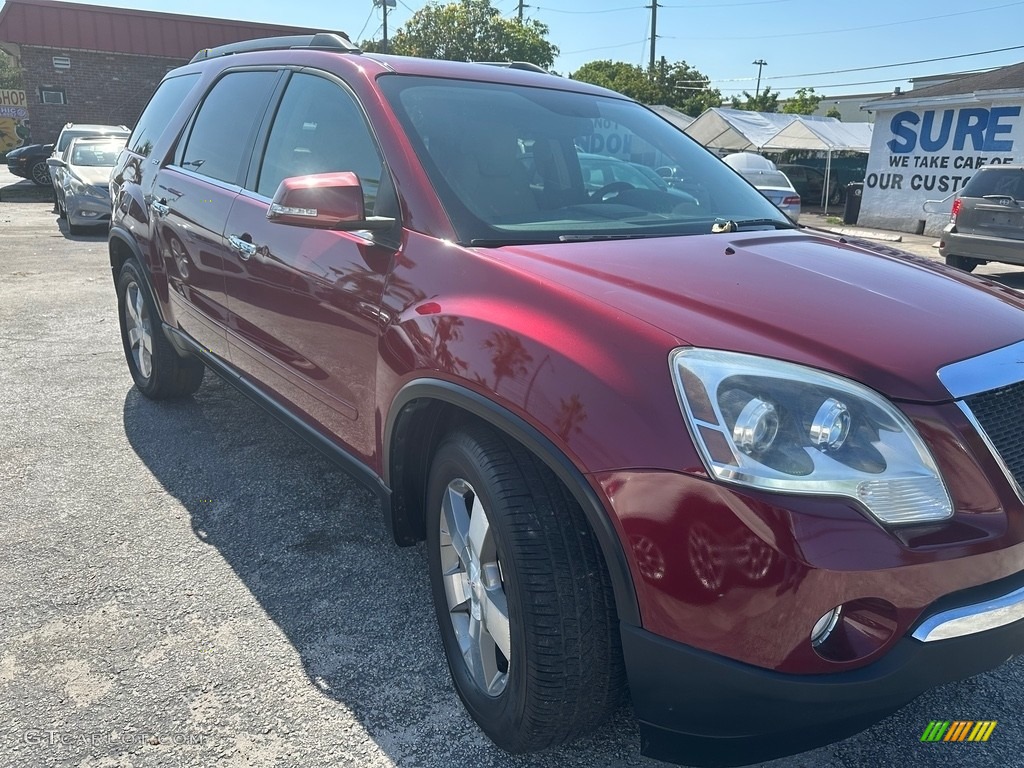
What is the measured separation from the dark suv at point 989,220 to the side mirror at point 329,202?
33.7 feet

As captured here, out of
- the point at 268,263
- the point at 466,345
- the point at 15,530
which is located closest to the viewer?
the point at 466,345

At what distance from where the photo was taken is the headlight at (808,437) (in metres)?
1.51

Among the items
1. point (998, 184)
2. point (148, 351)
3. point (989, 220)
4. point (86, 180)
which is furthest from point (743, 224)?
point (86, 180)

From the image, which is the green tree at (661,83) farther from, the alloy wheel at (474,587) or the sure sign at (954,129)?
the alloy wheel at (474,587)

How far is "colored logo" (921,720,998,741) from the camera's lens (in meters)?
2.12

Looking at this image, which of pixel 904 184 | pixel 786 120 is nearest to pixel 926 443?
pixel 904 184

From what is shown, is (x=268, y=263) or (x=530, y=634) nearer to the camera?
(x=530, y=634)

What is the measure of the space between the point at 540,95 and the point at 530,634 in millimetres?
2146

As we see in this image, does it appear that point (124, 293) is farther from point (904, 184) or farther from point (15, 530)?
point (904, 184)

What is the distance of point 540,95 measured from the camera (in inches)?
123

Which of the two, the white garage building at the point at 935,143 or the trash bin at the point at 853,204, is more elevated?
the white garage building at the point at 935,143

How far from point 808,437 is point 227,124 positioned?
10.1 ft

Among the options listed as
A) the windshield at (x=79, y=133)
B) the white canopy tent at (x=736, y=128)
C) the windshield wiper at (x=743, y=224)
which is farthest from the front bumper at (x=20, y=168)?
the windshield wiper at (x=743, y=224)

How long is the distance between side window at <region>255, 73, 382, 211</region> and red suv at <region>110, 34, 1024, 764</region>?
0.02 metres
